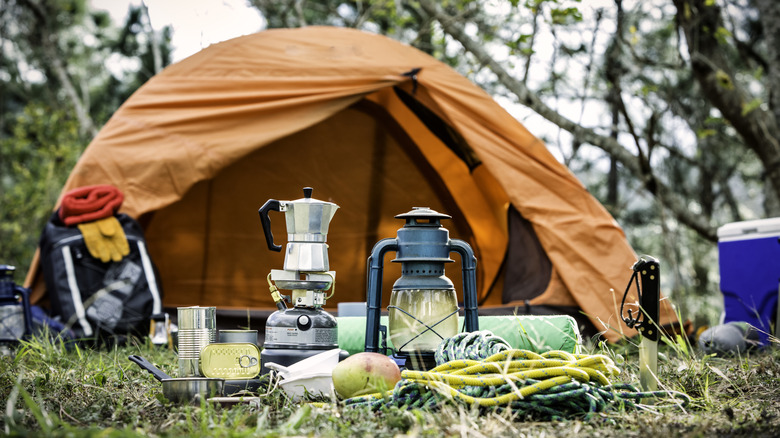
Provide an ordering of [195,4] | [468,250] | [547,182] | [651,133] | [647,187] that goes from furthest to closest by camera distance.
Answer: [647,187] → [651,133] → [195,4] → [547,182] → [468,250]

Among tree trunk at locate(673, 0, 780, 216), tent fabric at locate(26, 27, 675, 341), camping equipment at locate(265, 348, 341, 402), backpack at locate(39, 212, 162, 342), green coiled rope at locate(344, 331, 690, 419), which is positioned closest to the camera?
green coiled rope at locate(344, 331, 690, 419)

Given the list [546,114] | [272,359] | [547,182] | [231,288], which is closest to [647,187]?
[546,114]

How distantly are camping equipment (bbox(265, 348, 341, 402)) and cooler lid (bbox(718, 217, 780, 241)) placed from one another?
212 centimetres

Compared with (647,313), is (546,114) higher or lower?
higher

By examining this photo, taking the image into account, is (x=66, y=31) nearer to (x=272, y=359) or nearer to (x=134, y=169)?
(x=134, y=169)

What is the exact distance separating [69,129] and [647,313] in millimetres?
7442

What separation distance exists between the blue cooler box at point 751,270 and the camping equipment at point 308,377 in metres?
1.99

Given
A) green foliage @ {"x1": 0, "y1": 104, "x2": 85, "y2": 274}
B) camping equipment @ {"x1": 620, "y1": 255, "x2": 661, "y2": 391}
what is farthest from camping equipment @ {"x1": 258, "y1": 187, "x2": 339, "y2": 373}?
green foliage @ {"x1": 0, "y1": 104, "x2": 85, "y2": 274}

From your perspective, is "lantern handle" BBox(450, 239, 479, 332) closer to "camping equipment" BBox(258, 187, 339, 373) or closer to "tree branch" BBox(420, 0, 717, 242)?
"camping equipment" BBox(258, 187, 339, 373)

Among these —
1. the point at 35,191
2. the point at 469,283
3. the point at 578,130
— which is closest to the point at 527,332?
the point at 469,283

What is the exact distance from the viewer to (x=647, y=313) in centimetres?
156

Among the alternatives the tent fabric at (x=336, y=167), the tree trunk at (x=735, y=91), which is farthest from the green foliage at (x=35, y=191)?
the tree trunk at (x=735, y=91)

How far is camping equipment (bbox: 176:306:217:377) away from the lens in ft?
Answer: 5.33

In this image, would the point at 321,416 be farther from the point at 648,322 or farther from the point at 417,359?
the point at 648,322
